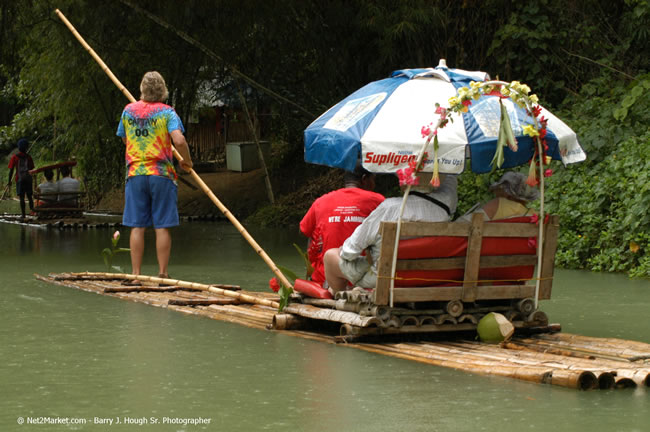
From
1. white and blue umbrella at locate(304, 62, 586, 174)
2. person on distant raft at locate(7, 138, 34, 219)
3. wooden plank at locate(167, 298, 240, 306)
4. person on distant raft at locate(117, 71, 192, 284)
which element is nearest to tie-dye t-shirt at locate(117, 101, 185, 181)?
person on distant raft at locate(117, 71, 192, 284)

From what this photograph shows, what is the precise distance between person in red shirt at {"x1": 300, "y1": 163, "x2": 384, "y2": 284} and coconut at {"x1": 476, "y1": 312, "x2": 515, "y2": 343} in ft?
3.94

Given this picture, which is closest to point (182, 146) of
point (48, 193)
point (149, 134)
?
point (149, 134)

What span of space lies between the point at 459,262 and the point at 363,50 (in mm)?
10610

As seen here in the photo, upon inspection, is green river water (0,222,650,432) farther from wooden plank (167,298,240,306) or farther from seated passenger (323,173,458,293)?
seated passenger (323,173,458,293)

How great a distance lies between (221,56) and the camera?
57.2 feet

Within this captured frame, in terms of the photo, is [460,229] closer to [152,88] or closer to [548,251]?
[548,251]

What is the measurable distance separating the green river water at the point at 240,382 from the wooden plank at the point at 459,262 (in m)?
0.66

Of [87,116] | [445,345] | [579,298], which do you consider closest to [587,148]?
[579,298]

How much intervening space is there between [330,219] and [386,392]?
237 centimetres

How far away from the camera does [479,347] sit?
687 centimetres

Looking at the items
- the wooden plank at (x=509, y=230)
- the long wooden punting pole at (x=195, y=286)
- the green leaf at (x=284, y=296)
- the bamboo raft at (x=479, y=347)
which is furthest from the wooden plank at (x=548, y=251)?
the long wooden punting pole at (x=195, y=286)

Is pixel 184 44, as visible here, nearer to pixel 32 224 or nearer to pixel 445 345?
pixel 32 224

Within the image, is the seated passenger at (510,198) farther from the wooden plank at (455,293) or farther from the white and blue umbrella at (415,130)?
the wooden plank at (455,293)

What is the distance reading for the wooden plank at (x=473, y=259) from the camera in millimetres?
7051
